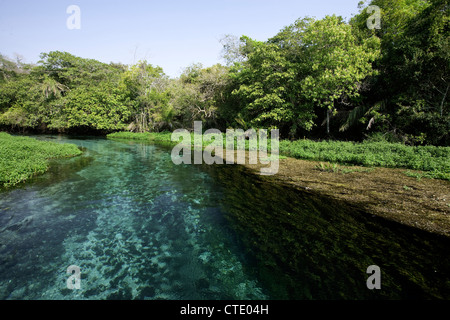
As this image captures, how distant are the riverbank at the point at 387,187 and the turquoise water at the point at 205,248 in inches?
31.8

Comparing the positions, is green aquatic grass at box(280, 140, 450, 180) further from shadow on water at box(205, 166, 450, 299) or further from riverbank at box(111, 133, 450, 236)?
shadow on water at box(205, 166, 450, 299)

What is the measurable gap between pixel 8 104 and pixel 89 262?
54.6 meters

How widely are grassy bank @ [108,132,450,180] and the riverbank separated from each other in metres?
0.08

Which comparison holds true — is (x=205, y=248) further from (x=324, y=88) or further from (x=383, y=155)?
(x=324, y=88)

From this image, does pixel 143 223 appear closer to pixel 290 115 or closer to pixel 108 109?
pixel 290 115

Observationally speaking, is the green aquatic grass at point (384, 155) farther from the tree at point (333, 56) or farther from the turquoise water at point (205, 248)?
the turquoise water at point (205, 248)

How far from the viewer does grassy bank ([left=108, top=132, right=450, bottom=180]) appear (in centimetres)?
1118

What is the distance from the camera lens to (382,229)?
607cm

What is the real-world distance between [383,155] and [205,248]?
1409 centimetres

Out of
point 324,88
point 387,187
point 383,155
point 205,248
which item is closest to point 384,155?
point 383,155

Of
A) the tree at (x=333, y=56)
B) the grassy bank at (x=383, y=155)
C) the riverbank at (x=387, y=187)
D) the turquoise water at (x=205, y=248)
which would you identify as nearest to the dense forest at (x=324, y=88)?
the tree at (x=333, y=56)

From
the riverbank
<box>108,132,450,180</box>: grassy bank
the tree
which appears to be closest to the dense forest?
the tree

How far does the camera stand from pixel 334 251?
5.14m
